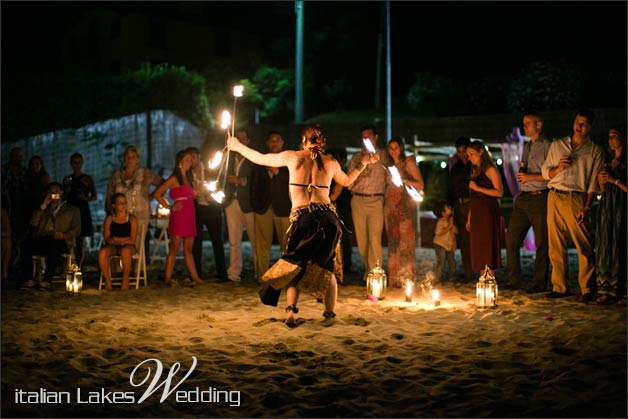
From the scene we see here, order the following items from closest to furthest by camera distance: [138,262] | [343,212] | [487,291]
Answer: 1. [487,291]
2. [138,262]
3. [343,212]

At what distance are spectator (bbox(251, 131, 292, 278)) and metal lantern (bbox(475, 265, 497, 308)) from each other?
3.12 meters

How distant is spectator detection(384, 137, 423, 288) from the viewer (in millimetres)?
9719

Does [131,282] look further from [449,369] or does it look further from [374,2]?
[374,2]

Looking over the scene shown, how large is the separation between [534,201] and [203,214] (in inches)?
188

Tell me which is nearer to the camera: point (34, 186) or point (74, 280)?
point (74, 280)

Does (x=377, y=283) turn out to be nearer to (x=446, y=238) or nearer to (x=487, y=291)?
(x=487, y=291)

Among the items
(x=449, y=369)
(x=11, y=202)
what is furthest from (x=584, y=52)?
(x=449, y=369)

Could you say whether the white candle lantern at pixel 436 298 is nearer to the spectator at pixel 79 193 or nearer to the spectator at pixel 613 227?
the spectator at pixel 613 227

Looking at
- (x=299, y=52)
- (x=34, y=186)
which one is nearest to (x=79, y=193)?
(x=34, y=186)

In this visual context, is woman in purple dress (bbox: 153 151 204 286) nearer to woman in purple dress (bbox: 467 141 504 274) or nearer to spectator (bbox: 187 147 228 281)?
spectator (bbox: 187 147 228 281)

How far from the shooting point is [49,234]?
1024 centimetres

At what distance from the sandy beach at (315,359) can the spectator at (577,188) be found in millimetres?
551

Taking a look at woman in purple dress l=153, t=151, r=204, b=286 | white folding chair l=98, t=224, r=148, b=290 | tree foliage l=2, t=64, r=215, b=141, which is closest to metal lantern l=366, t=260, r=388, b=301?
woman in purple dress l=153, t=151, r=204, b=286

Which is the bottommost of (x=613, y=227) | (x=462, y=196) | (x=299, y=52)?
(x=613, y=227)
